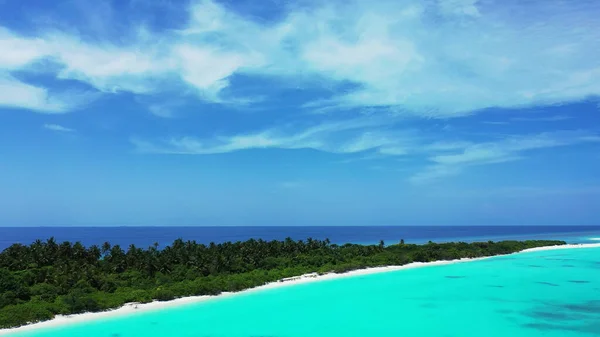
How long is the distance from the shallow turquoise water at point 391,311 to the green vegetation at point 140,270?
2.32 m

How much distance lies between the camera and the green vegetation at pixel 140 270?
1032 inches

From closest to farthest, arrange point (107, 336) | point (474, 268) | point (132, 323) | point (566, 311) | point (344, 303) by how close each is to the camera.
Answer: point (107, 336) → point (132, 323) → point (566, 311) → point (344, 303) → point (474, 268)

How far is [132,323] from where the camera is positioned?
23938 millimetres

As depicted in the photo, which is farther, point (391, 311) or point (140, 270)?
point (140, 270)

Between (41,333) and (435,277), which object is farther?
(435,277)

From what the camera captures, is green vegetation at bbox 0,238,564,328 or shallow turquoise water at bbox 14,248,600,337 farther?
green vegetation at bbox 0,238,564,328

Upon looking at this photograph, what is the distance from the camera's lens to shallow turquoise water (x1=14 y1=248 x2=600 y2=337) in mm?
23344

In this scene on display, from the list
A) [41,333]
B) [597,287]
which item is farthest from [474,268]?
[41,333]

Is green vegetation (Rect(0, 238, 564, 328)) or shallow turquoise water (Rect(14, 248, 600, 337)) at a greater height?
green vegetation (Rect(0, 238, 564, 328))

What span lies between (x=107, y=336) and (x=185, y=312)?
589 cm

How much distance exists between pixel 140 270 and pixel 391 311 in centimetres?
1927

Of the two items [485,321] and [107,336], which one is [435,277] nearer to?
[485,321]

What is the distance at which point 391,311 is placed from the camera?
28.8 meters

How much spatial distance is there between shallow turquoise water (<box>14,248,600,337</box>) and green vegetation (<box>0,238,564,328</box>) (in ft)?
7.60
